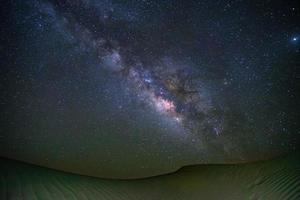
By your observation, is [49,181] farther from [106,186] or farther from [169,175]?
[169,175]

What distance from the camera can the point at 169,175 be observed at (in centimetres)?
985

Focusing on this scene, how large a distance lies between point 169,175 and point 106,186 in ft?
9.44

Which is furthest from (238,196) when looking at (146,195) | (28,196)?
(28,196)

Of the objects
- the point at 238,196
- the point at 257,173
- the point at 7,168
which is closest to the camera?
the point at 238,196

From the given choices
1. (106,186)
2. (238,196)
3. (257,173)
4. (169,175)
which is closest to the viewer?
(238,196)

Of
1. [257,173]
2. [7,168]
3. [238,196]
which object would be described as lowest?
[238,196]

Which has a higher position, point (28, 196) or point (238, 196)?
point (28, 196)

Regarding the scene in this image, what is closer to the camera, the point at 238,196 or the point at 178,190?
the point at 238,196

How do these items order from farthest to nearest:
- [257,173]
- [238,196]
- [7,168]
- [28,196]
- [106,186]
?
1. [106,186]
2. [257,173]
3. [7,168]
4. [238,196]
5. [28,196]

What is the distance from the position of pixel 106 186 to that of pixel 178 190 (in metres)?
2.27

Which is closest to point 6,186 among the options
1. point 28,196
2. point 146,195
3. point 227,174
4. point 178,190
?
point 28,196

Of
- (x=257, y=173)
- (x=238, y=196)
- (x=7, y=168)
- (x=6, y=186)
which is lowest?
(x=238, y=196)

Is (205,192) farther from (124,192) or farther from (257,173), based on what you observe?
(124,192)

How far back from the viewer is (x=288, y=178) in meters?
6.34
